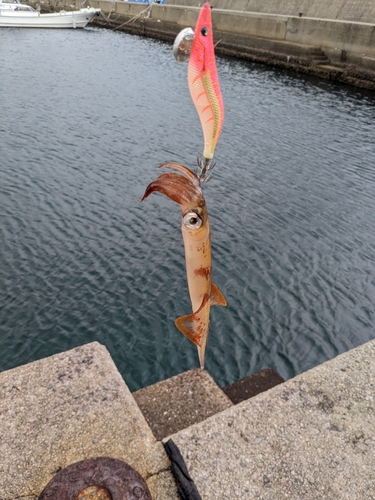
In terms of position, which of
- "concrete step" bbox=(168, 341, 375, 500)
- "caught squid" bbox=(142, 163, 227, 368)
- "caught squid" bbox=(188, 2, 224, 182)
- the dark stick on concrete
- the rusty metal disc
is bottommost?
"concrete step" bbox=(168, 341, 375, 500)

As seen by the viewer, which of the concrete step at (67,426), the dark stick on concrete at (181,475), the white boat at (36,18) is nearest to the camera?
the dark stick on concrete at (181,475)

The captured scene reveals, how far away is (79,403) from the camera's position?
179 inches

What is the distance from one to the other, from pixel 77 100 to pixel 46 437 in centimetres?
2200

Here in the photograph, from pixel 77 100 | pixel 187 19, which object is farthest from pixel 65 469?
pixel 187 19

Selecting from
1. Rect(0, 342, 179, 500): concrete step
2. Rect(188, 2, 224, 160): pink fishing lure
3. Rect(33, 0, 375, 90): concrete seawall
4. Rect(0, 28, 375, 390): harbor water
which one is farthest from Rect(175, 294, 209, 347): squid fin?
Rect(33, 0, 375, 90): concrete seawall

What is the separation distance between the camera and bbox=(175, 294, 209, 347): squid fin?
10.1 ft

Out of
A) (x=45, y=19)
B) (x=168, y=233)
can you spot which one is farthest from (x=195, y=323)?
(x=45, y=19)

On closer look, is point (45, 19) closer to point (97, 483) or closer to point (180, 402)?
point (180, 402)

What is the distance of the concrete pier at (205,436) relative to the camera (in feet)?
13.0

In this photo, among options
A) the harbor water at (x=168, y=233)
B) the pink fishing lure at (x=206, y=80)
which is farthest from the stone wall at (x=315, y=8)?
the pink fishing lure at (x=206, y=80)

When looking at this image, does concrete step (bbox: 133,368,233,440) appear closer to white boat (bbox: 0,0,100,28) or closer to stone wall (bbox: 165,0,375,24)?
stone wall (bbox: 165,0,375,24)

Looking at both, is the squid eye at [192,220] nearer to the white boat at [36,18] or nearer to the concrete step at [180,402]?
the concrete step at [180,402]

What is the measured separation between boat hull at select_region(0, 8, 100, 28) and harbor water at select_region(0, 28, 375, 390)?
1217 inches

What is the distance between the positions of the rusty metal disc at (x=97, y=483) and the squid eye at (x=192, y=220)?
7.80ft
